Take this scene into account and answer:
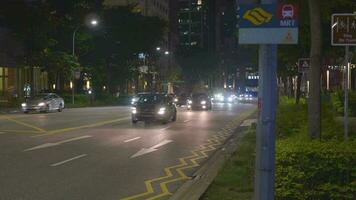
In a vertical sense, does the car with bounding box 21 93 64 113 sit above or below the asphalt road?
above

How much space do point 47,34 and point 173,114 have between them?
91.0 feet

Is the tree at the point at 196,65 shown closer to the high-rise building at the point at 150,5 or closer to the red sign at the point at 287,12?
the high-rise building at the point at 150,5

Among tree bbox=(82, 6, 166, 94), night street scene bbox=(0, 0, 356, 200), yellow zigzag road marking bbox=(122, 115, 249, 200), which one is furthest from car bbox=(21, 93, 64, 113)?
tree bbox=(82, 6, 166, 94)

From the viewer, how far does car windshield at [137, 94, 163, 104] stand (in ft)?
110

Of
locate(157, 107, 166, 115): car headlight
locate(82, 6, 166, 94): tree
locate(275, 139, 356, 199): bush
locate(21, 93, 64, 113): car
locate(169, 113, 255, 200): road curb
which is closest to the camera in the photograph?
locate(275, 139, 356, 199): bush

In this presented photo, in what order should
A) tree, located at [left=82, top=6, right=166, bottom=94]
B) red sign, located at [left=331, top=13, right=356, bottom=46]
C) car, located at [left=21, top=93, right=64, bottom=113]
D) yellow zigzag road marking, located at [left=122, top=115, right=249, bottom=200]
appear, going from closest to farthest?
red sign, located at [left=331, top=13, right=356, bottom=46] → yellow zigzag road marking, located at [left=122, top=115, right=249, bottom=200] → car, located at [left=21, top=93, right=64, bottom=113] → tree, located at [left=82, top=6, right=166, bottom=94]

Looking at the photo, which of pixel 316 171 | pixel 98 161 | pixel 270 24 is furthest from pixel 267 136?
pixel 98 161

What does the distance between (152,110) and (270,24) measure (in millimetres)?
25904

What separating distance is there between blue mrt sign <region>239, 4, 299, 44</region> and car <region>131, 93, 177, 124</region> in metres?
25.7

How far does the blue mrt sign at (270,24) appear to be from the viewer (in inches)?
267

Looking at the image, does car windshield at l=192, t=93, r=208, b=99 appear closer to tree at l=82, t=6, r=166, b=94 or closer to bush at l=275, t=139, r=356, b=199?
tree at l=82, t=6, r=166, b=94

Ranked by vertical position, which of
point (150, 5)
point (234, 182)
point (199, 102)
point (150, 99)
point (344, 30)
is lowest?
point (234, 182)

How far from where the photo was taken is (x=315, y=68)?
11.4 meters

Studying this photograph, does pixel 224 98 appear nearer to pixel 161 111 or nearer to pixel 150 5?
pixel 150 5
